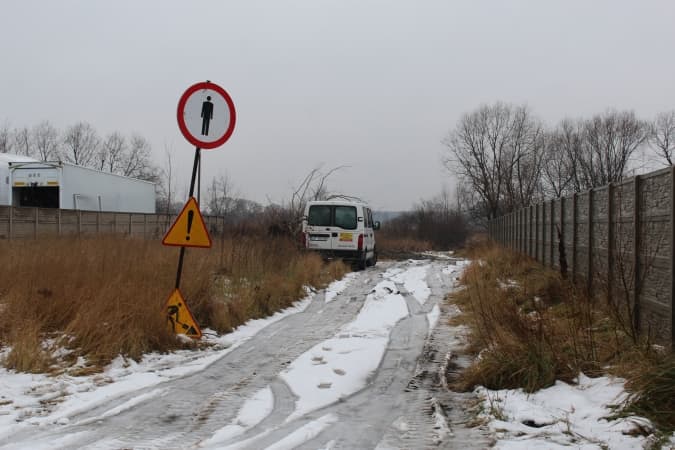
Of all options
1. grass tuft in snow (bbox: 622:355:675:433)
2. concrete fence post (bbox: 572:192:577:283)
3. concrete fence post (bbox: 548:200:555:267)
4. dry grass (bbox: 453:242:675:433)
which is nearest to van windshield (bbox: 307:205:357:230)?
concrete fence post (bbox: 548:200:555:267)

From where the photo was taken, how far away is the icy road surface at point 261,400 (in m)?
3.56

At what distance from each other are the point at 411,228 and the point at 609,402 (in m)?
50.7

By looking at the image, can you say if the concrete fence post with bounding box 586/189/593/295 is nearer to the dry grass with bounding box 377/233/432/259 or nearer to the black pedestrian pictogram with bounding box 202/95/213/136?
the black pedestrian pictogram with bounding box 202/95/213/136

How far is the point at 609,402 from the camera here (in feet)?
12.3

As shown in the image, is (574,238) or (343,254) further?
(343,254)

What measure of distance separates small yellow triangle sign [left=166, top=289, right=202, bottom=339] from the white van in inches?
441

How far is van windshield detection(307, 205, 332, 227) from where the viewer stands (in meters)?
17.6

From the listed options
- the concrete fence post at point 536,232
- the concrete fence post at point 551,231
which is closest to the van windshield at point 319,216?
the concrete fence post at point 536,232

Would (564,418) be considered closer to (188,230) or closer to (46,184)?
(188,230)

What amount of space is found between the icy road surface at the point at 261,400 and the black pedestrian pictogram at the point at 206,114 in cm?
247

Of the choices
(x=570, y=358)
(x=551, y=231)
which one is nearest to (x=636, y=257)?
(x=570, y=358)

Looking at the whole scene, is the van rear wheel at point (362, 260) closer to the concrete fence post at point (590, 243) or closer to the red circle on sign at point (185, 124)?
the concrete fence post at point (590, 243)

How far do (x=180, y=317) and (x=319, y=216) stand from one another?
11444 mm

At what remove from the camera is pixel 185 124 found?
621 cm
